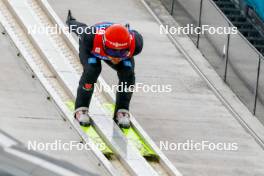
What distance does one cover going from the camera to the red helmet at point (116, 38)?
48.9 ft

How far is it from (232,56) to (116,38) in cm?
454

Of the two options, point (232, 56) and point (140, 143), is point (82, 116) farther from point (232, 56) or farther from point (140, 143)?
point (232, 56)

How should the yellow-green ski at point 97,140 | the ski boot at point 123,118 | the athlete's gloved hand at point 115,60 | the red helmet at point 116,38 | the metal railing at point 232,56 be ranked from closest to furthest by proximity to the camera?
the red helmet at point 116,38 → the athlete's gloved hand at point 115,60 → the yellow-green ski at point 97,140 → the ski boot at point 123,118 → the metal railing at point 232,56

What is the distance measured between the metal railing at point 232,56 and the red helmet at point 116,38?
3.82 metres

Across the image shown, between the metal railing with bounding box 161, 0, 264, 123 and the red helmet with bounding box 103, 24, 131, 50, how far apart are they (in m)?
3.82

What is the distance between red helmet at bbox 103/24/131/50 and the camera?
14898 millimetres

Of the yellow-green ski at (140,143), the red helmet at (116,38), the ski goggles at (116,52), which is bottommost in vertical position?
the yellow-green ski at (140,143)

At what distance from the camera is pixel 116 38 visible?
48.9 ft

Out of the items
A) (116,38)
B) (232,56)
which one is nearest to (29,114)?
(116,38)

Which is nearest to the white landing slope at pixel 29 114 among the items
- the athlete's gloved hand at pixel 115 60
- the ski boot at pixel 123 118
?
the ski boot at pixel 123 118

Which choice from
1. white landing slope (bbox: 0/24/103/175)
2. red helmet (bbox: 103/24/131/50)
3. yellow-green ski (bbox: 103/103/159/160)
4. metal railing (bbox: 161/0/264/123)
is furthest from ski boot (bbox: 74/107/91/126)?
metal railing (bbox: 161/0/264/123)

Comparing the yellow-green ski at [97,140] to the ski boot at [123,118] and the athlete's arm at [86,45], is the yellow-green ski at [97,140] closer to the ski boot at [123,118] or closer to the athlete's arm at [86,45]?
the ski boot at [123,118]

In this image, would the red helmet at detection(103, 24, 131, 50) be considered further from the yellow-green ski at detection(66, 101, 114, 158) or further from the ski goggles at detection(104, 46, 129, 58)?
the yellow-green ski at detection(66, 101, 114, 158)

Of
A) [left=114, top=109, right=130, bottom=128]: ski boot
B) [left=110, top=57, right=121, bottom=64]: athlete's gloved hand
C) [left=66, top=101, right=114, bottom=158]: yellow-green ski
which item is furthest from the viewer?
[left=114, top=109, right=130, bottom=128]: ski boot
